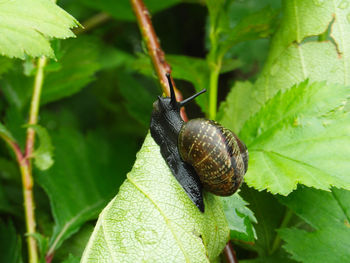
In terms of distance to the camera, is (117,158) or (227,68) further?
(117,158)


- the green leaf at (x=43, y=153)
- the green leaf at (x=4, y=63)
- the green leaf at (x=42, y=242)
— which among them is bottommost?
the green leaf at (x=42, y=242)

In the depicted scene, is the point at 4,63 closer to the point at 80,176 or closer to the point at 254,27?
the point at 80,176

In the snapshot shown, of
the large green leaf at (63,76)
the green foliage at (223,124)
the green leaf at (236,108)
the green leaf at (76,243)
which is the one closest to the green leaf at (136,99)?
the green foliage at (223,124)

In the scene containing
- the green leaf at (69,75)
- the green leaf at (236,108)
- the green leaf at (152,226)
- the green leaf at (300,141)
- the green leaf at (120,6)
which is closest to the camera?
the green leaf at (152,226)

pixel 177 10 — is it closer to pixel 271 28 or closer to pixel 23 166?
pixel 271 28

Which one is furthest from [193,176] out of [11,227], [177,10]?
[177,10]

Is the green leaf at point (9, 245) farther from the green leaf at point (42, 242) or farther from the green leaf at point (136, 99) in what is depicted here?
the green leaf at point (136, 99)
